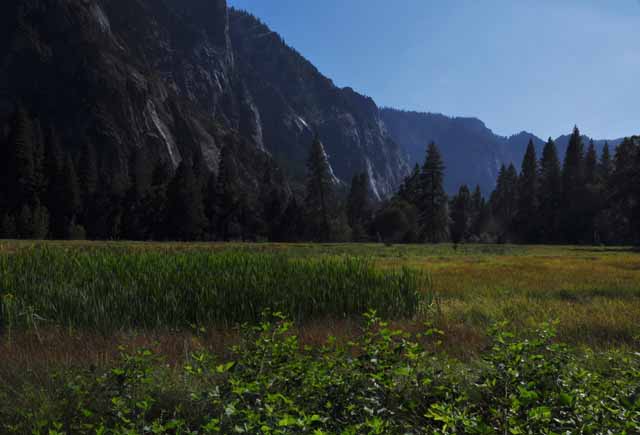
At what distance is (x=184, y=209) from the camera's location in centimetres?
5869

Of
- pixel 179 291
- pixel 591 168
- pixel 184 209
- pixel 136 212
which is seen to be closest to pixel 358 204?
pixel 184 209

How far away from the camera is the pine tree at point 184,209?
5856 cm

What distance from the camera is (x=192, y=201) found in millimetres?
59844

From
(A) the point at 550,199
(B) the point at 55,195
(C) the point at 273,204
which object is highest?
(A) the point at 550,199

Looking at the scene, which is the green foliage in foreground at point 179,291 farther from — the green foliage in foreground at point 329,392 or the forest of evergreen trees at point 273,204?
the forest of evergreen trees at point 273,204

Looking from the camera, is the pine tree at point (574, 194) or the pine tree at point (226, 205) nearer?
the pine tree at point (574, 194)

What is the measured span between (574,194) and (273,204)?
174ft

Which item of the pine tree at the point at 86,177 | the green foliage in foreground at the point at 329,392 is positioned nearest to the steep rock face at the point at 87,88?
the pine tree at the point at 86,177

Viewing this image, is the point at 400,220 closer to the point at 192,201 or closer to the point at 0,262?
the point at 192,201

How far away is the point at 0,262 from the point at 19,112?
68.8 meters

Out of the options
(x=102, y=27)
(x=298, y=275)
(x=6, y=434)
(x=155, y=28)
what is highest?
(x=155, y=28)

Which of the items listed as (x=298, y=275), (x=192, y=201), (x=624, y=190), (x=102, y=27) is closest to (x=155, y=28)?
(x=102, y=27)

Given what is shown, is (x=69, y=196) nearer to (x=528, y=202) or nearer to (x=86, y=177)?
(x=86, y=177)

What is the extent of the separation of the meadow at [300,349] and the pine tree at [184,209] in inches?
1965
